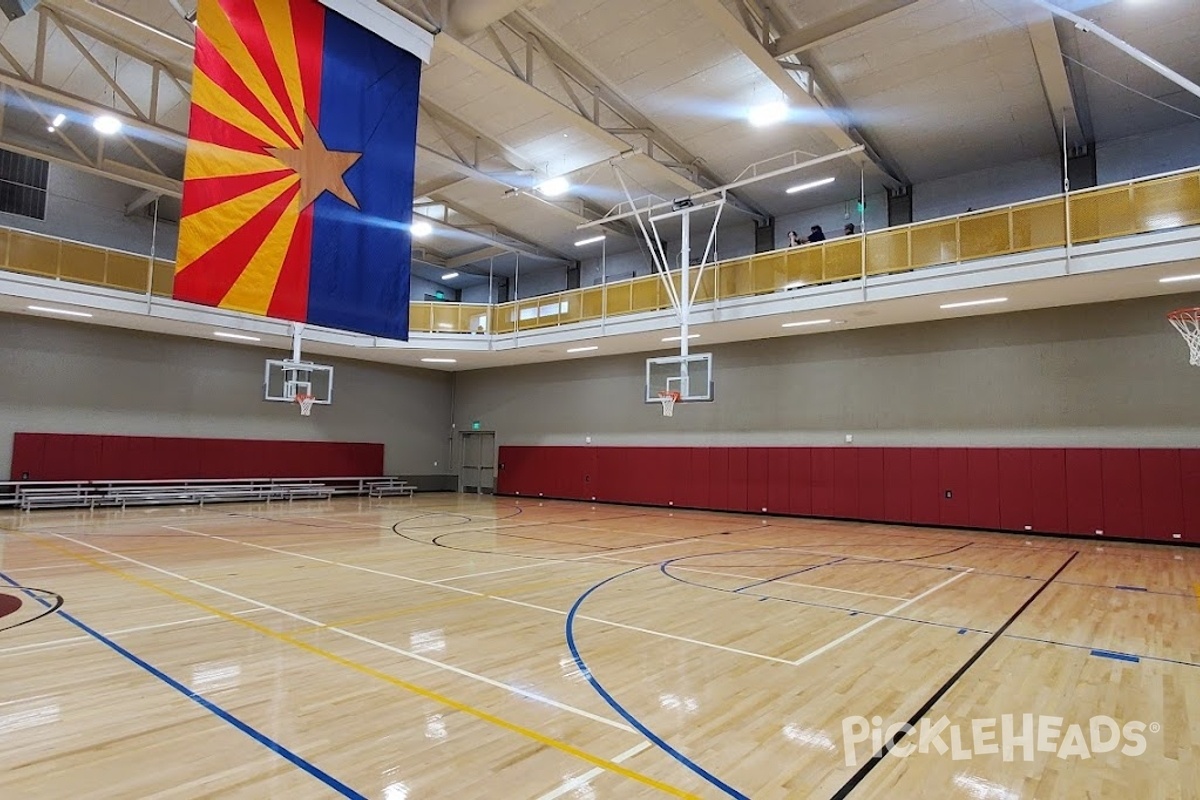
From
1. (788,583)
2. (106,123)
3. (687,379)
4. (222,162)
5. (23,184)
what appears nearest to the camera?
(222,162)

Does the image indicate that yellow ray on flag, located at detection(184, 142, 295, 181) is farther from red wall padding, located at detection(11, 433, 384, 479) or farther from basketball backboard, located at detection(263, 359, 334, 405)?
red wall padding, located at detection(11, 433, 384, 479)

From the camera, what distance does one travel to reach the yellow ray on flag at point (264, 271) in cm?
767

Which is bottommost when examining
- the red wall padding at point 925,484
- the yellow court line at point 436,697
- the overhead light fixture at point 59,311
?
the yellow court line at point 436,697

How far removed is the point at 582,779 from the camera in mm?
3279

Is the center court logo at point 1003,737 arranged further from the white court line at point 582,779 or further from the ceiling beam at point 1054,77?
the ceiling beam at point 1054,77

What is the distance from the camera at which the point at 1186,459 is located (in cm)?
1304

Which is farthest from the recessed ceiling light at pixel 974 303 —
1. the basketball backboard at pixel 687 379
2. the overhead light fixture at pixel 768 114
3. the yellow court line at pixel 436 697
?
the yellow court line at pixel 436 697

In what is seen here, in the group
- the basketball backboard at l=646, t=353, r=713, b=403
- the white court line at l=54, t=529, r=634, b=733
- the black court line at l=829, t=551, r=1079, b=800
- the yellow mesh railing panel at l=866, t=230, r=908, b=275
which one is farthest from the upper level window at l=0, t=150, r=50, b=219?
the black court line at l=829, t=551, r=1079, b=800

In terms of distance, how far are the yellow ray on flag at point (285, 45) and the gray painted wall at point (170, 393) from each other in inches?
572

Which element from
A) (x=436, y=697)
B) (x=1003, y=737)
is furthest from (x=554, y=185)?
(x=1003, y=737)

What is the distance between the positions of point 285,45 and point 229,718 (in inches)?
312

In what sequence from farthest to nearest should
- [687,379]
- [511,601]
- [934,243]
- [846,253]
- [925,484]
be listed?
[925,484] < [687,379] < [846,253] < [934,243] < [511,601]

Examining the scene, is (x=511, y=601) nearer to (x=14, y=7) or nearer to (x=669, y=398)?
(x=14, y=7)

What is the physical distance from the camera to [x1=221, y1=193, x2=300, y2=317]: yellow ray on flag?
25.2 ft
